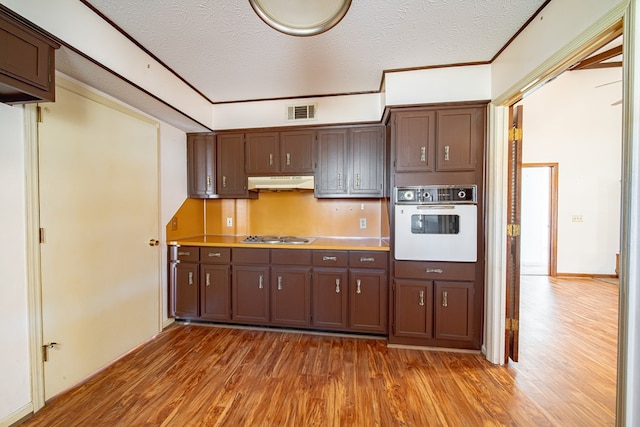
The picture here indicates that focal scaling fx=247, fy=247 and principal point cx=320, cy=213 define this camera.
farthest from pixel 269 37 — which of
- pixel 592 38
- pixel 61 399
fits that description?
pixel 61 399

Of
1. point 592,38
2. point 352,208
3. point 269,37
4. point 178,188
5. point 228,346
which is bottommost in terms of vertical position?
point 228,346

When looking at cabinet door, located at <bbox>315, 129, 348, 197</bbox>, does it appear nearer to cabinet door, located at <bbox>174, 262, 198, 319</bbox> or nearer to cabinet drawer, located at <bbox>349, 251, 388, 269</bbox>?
cabinet drawer, located at <bbox>349, 251, 388, 269</bbox>

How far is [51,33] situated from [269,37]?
127 cm

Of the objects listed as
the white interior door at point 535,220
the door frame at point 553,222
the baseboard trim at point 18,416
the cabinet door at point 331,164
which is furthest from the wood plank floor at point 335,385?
the white interior door at point 535,220

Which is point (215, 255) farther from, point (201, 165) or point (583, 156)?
point (583, 156)

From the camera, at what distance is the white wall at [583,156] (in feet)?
14.8

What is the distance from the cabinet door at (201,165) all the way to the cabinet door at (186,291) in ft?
2.98

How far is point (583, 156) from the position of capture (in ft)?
15.0

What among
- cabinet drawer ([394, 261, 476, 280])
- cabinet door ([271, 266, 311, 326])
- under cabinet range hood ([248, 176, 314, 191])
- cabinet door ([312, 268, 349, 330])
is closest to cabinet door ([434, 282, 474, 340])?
cabinet drawer ([394, 261, 476, 280])

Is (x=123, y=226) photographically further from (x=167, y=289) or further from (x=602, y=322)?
(x=602, y=322)

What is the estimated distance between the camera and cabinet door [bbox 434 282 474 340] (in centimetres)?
225

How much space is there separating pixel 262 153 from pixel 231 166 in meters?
0.43

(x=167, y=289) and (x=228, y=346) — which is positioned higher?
(x=167, y=289)

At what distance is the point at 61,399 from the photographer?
5.60 ft
